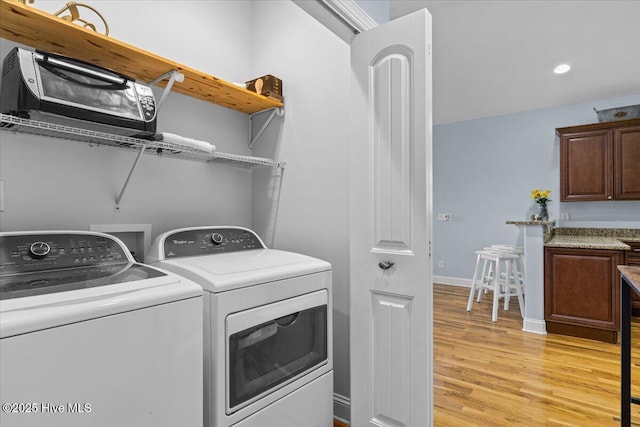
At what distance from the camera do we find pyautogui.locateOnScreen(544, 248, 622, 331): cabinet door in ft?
10.0

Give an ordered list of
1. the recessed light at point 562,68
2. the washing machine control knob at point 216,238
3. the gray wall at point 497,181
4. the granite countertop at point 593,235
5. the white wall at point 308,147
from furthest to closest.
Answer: the gray wall at point 497,181 → the recessed light at point 562,68 → the granite countertop at point 593,235 → the white wall at point 308,147 → the washing machine control knob at point 216,238

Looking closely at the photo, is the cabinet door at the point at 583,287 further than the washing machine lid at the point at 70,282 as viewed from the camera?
Yes

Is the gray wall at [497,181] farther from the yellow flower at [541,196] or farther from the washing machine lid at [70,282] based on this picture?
the washing machine lid at [70,282]

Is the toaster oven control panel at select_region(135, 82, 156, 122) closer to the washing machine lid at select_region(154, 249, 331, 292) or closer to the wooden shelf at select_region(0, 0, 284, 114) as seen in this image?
the wooden shelf at select_region(0, 0, 284, 114)

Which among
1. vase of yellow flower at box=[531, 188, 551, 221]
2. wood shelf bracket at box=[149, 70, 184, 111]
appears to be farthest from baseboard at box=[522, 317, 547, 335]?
wood shelf bracket at box=[149, 70, 184, 111]

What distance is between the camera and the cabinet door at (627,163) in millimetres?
3783

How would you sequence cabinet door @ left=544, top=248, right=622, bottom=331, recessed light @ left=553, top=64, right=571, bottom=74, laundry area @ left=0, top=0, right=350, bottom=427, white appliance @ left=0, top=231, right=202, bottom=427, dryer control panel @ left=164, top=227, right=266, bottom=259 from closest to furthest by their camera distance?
white appliance @ left=0, top=231, right=202, bottom=427 < laundry area @ left=0, top=0, right=350, bottom=427 < dryer control panel @ left=164, top=227, right=266, bottom=259 < cabinet door @ left=544, top=248, right=622, bottom=331 < recessed light @ left=553, top=64, right=571, bottom=74

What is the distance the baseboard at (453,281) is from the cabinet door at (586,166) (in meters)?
1.78

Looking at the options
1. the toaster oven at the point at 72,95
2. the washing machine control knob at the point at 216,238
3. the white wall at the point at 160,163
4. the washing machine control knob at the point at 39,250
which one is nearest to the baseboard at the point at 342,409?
the washing machine control knob at the point at 216,238

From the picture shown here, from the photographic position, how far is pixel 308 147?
80.5 inches

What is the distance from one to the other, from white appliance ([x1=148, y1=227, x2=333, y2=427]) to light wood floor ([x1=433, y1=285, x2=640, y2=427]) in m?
0.92

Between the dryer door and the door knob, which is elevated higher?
the door knob

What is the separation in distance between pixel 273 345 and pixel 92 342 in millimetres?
676

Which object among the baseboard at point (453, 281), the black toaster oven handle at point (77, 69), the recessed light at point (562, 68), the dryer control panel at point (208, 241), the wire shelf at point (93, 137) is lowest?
the baseboard at point (453, 281)
